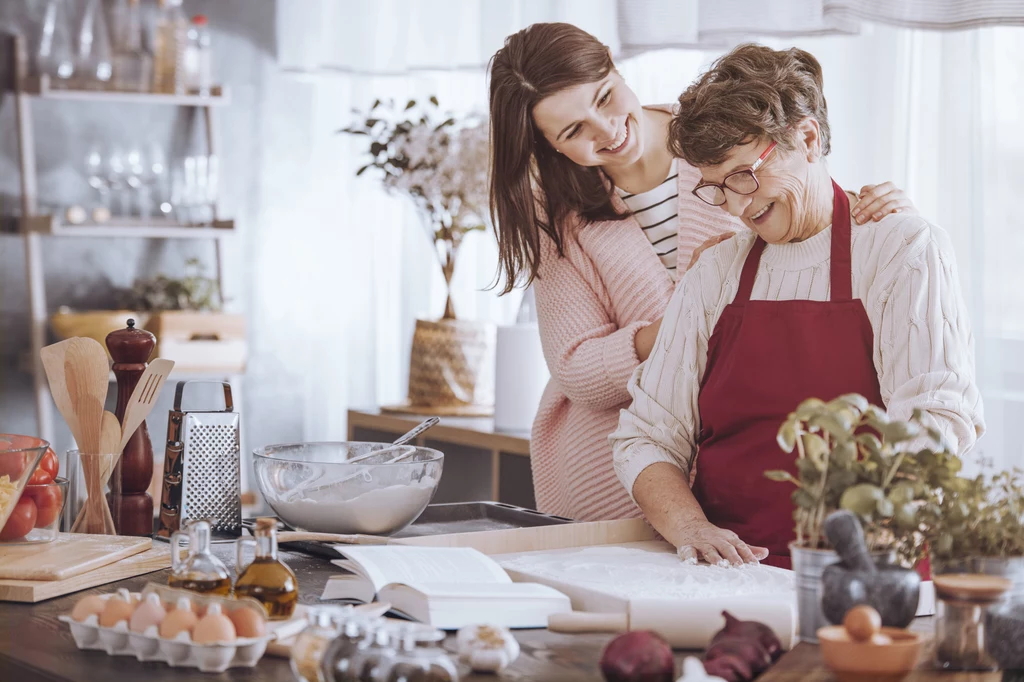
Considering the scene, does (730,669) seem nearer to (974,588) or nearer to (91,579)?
(974,588)

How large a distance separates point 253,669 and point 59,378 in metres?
0.70

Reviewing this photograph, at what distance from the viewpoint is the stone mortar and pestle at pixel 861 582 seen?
3.30 feet

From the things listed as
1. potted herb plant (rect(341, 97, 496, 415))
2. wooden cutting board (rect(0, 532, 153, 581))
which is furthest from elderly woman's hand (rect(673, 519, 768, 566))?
potted herb plant (rect(341, 97, 496, 415))

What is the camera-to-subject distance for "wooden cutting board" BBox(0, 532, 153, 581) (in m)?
1.34

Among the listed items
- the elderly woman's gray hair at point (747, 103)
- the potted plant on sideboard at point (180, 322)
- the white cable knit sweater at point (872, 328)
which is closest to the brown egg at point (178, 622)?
the white cable knit sweater at point (872, 328)

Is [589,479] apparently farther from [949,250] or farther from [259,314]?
[259,314]

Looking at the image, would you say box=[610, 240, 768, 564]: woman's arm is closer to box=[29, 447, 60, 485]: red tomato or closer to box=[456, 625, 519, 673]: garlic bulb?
box=[456, 625, 519, 673]: garlic bulb

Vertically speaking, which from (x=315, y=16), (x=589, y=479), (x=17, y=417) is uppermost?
(x=315, y=16)

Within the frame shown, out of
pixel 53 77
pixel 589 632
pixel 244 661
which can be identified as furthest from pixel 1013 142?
pixel 53 77

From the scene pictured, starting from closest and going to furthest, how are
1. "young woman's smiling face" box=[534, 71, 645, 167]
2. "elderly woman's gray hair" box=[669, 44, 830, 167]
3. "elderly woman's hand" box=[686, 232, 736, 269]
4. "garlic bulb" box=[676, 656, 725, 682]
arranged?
1. "garlic bulb" box=[676, 656, 725, 682]
2. "elderly woman's gray hair" box=[669, 44, 830, 167]
3. "elderly woman's hand" box=[686, 232, 736, 269]
4. "young woman's smiling face" box=[534, 71, 645, 167]

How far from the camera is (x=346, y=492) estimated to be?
1.54 m

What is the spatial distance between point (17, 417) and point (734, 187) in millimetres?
3309

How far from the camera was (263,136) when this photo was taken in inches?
177

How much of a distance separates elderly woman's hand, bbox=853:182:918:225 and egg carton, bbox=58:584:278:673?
3.26 ft
